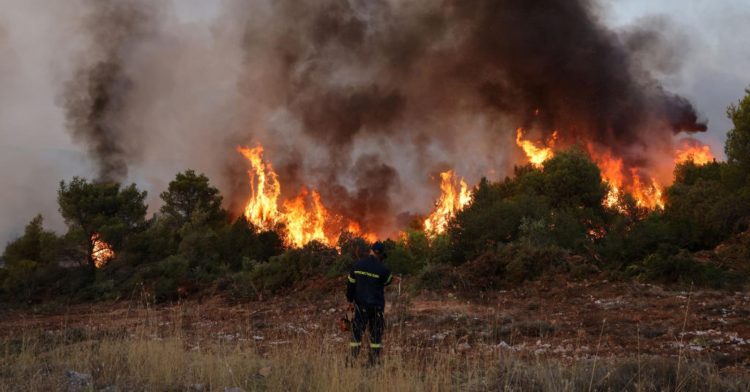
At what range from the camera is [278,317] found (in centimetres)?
1628

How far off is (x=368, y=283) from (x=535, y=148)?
157 ft

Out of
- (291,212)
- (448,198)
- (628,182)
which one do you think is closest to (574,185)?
(448,198)

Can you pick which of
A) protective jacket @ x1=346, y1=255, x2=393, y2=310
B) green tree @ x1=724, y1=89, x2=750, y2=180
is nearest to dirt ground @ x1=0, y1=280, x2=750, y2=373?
protective jacket @ x1=346, y1=255, x2=393, y2=310

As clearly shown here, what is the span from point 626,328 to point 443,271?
964cm

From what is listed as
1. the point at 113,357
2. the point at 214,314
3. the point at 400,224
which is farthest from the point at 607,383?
the point at 400,224

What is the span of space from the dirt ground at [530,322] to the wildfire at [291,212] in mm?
22645

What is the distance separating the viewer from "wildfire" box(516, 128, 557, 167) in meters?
51.9

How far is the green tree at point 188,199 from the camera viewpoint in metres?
45.1

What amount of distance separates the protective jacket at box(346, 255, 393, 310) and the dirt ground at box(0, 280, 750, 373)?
0.71 m

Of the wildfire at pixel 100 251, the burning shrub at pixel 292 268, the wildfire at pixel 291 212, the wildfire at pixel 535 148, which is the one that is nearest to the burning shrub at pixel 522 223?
the burning shrub at pixel 292 268

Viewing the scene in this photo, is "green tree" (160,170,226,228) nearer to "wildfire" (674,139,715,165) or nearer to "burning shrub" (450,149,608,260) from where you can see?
"burning shrub" (450,149,608,260)

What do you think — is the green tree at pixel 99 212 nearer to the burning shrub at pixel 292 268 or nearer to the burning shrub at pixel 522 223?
the burning shrub at pixel 292 268

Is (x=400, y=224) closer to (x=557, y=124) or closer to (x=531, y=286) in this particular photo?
(x=557, y=124)

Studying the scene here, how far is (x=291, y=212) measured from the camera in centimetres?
4506
